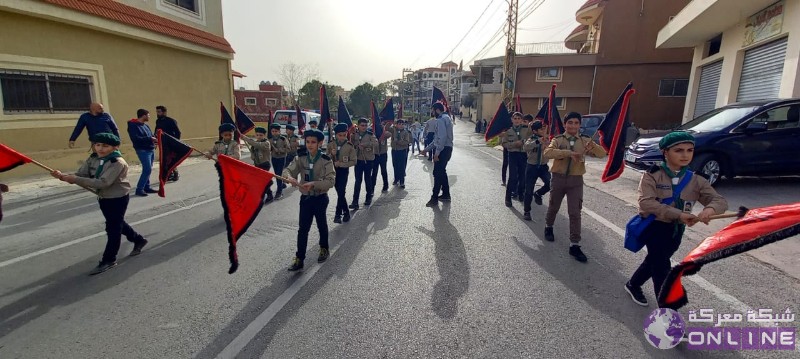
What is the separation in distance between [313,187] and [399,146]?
484cm

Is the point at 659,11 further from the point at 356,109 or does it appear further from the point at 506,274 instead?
the point at 356,109

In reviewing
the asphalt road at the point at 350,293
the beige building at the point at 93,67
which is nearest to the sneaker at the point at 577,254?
the asphalt road at the point at 350,293

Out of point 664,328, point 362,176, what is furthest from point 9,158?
point 664,328

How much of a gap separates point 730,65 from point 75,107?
2010 centimetres

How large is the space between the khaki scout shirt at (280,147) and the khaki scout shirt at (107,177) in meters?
3.75

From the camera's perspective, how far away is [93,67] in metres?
10.6

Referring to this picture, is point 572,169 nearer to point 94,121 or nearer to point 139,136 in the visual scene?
point 139,136

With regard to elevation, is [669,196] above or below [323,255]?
above

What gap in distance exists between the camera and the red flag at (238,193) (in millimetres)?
3299

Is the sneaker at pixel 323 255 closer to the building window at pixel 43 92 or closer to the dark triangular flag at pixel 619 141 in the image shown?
the dark triangular flag at pixel 619 141

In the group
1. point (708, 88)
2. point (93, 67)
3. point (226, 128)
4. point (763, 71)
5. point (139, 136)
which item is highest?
point (763, 71)

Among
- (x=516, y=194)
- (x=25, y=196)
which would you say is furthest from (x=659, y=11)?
(x=25, y=196)

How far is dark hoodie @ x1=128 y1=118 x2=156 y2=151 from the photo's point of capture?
761 centimetres

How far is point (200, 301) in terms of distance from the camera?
3.33m
